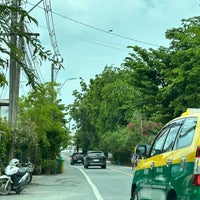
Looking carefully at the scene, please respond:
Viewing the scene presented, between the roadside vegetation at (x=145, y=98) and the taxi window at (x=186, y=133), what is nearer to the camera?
the taxi window at (x=186, y=133)

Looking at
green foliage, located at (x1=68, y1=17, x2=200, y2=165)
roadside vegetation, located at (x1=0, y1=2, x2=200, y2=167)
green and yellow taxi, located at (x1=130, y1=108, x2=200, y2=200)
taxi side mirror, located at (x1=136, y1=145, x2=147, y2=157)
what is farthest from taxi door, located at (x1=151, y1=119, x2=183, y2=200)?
green foliage, located at (x1=68, y1=17, x2=200, y2=165)

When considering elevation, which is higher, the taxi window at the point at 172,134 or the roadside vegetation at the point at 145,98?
the roadside vegetation at the point at 145,98

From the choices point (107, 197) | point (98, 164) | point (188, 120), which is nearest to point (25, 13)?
point (188, 120)

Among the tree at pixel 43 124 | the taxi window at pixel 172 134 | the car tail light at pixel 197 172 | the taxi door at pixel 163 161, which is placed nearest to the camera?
the car tail light at pixel 197 172

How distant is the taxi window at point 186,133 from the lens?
668cm

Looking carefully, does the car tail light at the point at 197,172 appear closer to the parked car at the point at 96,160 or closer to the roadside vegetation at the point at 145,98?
the roadside vegetation at the point at 145,98

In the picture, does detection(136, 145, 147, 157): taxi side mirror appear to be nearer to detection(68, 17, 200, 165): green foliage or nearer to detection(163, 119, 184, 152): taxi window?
detection(163, 119, 184, 152): taxi window

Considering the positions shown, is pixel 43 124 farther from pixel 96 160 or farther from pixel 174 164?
pixel 174 164

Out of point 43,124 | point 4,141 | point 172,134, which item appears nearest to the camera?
point 172,134

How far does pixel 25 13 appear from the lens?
6000mm

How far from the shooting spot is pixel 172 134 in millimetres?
7711

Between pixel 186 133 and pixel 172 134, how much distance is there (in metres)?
0.78

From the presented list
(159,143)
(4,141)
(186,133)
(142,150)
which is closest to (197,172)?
(186,133)

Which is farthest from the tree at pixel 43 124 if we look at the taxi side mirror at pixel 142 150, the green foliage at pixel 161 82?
the taxi side mirror at pixel 142 150
